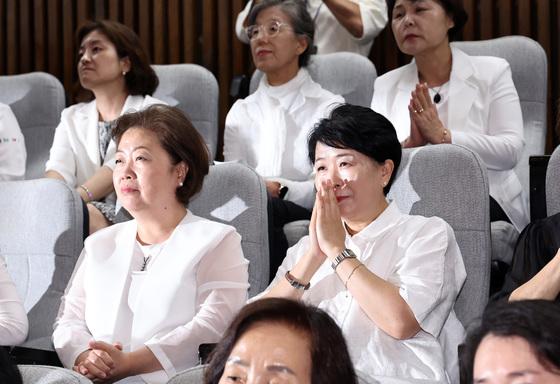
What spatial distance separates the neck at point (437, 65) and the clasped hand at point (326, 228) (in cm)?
119

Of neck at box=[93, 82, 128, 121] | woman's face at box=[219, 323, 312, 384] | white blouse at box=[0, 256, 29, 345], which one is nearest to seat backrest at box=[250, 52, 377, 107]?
neck at box=[93, 82, 128, 121]

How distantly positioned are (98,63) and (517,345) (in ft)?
10.00

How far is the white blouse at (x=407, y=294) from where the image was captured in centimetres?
239

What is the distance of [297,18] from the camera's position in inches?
160

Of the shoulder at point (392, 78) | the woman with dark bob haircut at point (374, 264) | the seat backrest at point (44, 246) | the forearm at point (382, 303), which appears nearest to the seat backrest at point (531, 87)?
the shoulder at point (392, 78)

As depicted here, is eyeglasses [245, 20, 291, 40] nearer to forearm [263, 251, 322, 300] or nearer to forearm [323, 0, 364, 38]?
forearm [323, 0, 364, 38]

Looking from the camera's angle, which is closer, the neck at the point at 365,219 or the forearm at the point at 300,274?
the forearm at the point at 300,274

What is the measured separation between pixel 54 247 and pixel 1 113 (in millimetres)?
1159

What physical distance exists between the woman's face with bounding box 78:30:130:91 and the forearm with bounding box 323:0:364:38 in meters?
0.87

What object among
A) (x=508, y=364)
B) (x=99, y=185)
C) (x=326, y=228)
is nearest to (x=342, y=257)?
(x=326, y=228)

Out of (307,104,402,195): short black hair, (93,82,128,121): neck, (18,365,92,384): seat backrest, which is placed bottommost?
(93,82,128,121): neck

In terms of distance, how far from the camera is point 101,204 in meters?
3.64

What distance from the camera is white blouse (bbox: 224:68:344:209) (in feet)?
12.5

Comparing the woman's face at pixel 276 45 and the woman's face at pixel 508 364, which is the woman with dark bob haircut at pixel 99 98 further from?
the woman's face at pixel 508 364
